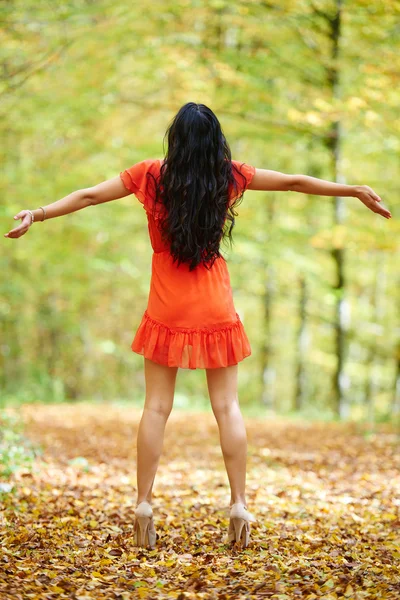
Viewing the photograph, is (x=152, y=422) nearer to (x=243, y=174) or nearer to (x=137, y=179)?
(x=137, y=179)

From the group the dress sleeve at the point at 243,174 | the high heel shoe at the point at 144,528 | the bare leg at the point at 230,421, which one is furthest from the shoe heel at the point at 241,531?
the dress sleeve at the point at 243,174

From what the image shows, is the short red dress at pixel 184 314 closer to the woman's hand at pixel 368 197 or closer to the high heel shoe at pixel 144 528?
the woman's hand at pixel 368 197

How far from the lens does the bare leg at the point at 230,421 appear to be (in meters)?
3.39

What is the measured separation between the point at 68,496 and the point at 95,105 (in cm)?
744

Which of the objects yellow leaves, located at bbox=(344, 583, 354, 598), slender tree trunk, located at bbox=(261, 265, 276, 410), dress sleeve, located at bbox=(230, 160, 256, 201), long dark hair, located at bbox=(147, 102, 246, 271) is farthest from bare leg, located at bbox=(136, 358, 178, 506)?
slender tree trunk, located at bbox=(261, 265, 276, 410)

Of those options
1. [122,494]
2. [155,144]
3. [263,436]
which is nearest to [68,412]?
[263,436]

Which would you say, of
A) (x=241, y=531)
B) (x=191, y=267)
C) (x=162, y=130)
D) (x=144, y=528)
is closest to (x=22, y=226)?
(x=191, y=267)

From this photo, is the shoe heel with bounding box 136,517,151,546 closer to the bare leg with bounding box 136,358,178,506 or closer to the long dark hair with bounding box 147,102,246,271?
the bare leg with bounding box 136,358,178,506

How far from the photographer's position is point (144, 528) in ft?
10.9

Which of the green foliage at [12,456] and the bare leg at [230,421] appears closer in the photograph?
the bare leg at [230,421]

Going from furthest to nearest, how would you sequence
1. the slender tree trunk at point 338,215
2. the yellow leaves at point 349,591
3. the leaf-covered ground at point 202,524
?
the slender tree trunk at point 338,215 < the leaf-covered ground at point 202,524 < the yellow leaves at point 349,591

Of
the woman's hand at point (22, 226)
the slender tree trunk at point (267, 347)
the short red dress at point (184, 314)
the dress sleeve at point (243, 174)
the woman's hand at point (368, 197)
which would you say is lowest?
the slender tree trunk at point (267, 347)

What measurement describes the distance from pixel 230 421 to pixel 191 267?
816mm

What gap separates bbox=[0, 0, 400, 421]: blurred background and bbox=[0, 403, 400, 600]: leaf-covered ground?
3.87 m
